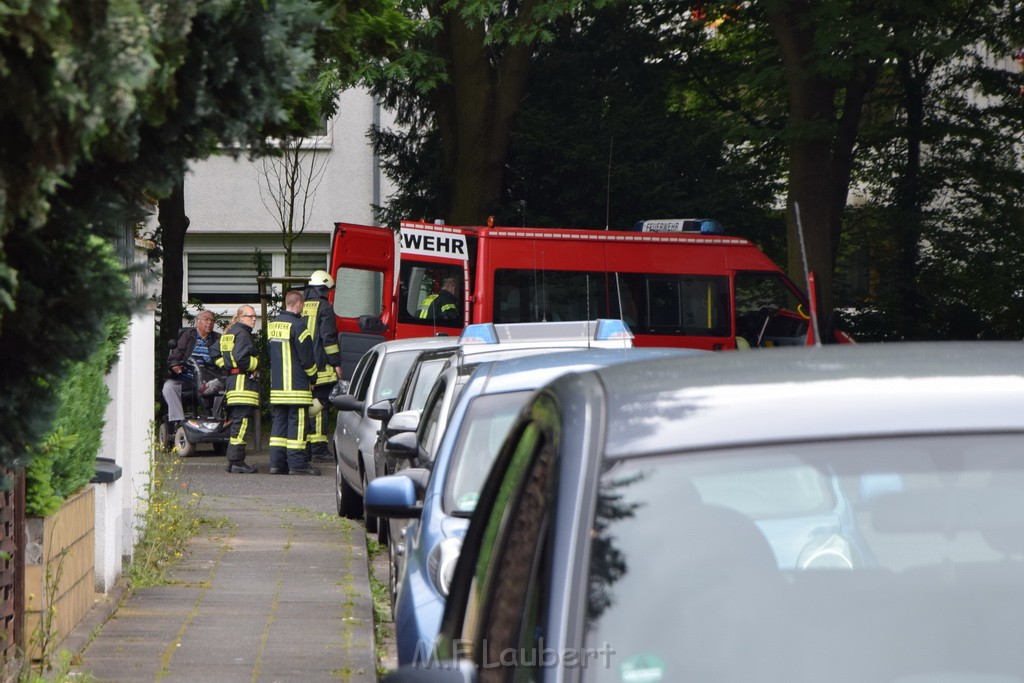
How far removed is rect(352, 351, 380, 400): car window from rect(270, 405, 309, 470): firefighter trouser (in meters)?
2.00

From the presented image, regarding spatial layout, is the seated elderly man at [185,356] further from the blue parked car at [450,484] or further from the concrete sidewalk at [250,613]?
the blue parked car at [450,484]

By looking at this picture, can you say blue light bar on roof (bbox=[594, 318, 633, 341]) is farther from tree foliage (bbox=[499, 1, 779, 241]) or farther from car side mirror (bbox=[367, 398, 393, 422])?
tree foliage (bbox=[499, 1, 779, 241])

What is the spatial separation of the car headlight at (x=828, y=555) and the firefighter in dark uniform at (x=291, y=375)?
12.6 metres

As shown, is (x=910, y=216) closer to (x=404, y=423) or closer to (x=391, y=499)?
(x=404, y=423)

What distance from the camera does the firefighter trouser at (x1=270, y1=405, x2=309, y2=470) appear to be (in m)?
15.3

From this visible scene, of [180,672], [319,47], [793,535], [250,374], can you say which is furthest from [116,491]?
[250,374]

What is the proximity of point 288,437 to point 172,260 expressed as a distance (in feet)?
25.5

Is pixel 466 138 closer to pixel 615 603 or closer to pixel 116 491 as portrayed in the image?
pixel 116 491

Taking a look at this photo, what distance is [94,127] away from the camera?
2.84m

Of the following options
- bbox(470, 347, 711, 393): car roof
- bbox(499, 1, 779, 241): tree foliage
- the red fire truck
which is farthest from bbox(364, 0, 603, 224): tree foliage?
bbox(470, 347, 711, 393): car roof

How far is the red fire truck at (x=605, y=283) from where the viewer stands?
17.9 metres

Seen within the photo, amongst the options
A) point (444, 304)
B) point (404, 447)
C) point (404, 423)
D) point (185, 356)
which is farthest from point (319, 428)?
point (404, 447)

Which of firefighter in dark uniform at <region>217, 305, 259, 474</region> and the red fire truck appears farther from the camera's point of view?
the red fire truck

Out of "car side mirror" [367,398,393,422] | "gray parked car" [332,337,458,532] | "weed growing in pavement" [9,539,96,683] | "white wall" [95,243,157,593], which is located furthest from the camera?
"gray parked car" [332,337,458,532]
